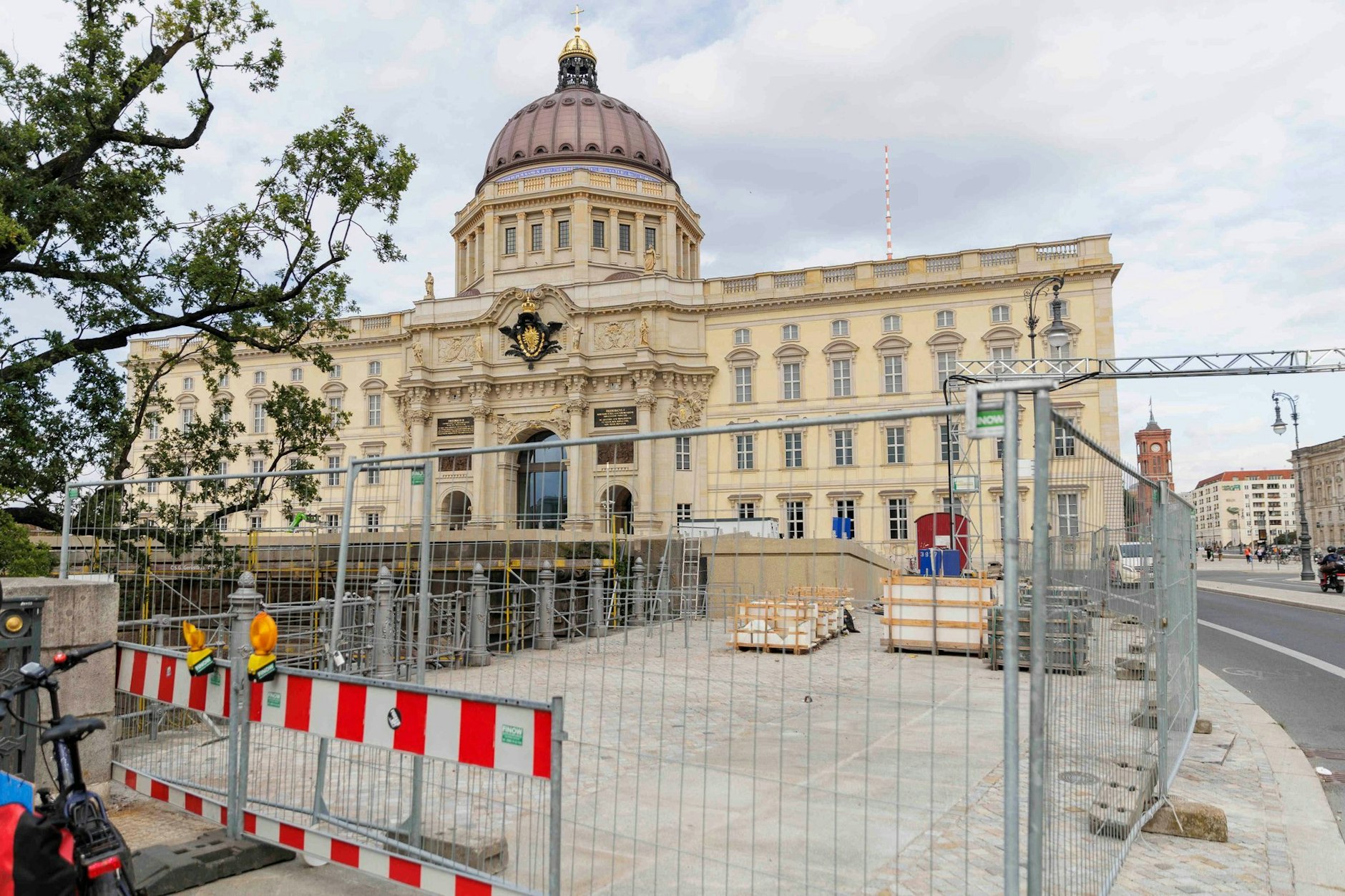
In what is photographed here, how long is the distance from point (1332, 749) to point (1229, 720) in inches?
40.2

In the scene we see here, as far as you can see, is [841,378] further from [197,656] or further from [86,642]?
[197,656]

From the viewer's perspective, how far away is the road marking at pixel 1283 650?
13.1 metres

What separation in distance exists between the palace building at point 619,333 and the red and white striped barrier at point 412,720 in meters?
32.0

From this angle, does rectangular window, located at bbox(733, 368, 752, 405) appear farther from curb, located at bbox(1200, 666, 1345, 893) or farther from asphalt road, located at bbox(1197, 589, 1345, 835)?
curb, located at bbox(1200, 666, 1345, 893)

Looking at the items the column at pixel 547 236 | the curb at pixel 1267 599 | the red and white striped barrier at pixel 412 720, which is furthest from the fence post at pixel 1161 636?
the column at pixel 547 236

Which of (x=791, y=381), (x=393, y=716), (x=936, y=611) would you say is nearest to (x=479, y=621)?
(x=393, y=716)

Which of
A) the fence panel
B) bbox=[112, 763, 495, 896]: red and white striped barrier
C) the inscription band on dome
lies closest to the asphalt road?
the fence panel

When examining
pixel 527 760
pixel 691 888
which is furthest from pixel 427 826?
pixel 527 760

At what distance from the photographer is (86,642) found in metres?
6.45

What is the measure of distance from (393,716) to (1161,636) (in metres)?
5.07

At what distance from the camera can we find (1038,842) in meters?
3.24

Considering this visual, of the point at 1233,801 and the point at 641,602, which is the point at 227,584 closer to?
the point at 641,602

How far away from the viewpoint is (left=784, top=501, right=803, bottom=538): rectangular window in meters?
4.01

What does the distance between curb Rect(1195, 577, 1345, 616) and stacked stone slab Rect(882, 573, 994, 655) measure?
17.9m
